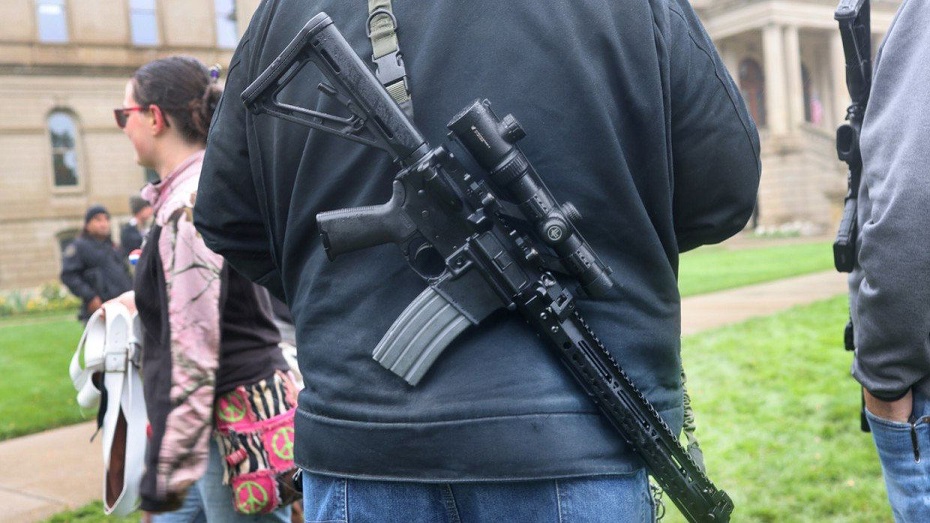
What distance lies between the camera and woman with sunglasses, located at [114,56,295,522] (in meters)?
2.84

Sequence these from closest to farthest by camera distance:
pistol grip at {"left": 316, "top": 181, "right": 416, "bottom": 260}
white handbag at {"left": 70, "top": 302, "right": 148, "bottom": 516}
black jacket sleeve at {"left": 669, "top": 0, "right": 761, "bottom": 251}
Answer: pistol grip at {"left": 316, "top": 181, "right": 416, "bottom": 260}
black jacket sleeve at {"left": 669, "top": 0, "right": 761, "bottom": 251}
white handbag at {"left": 70, "top": 302, "right": 148, "bottom": 516}

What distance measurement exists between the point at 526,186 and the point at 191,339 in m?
1.52

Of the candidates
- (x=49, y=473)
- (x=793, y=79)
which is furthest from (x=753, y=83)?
(x=49, y=473)

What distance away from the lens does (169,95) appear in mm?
3301

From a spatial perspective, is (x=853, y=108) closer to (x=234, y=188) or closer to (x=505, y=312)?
(x=505, y=312)

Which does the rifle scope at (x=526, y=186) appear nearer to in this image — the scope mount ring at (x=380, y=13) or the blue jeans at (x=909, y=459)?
the scope mount ring at (x=380, y=13)

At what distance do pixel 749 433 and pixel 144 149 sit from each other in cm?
448

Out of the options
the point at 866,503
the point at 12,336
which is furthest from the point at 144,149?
the point at 12,336

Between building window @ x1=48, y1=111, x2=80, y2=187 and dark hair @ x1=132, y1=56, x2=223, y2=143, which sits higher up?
dark hair @ x1=132, y1=56, x2=223, y2=143

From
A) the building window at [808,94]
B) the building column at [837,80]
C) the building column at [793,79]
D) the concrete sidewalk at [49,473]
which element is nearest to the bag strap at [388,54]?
the concrete sidewalk at [49,473]

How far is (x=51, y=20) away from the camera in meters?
30.5

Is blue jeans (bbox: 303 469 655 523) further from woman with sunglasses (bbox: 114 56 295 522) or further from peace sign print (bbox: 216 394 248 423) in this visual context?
peace sign print (bbox: 216 394 248 423)

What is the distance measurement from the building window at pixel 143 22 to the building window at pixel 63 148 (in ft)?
11.8

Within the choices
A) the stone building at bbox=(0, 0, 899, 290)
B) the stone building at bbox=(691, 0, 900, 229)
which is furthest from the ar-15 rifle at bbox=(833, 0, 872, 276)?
the stone building at bbox=(691, 0, 900, 229)
